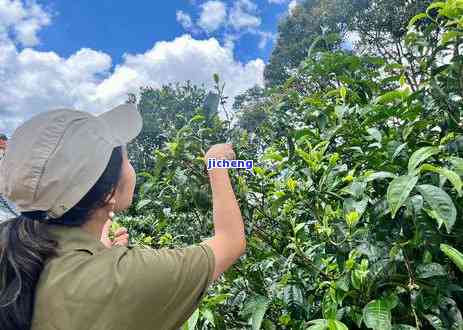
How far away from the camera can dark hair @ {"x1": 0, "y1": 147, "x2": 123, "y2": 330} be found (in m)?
0.90

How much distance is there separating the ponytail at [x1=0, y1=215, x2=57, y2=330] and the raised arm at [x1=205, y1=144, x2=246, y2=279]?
35 centimetres

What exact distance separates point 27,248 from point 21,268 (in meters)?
0.04

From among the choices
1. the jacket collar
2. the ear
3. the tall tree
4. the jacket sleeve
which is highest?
the tall tree

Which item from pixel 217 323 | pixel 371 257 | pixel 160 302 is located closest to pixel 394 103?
pixel 371 257

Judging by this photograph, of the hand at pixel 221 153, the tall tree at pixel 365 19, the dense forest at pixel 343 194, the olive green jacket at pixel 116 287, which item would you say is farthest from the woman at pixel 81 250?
the tall tree at pixel 365 19

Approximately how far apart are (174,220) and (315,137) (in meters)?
0.68

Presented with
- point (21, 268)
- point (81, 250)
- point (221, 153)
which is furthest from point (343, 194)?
point (21, 268)

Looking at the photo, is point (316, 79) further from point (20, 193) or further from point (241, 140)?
point (20, 193)

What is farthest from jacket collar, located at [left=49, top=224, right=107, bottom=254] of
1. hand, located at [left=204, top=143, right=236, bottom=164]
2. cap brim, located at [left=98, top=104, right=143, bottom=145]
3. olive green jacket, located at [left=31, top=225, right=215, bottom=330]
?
hand, located at [left=204, top=143, right=236, bottom=164]

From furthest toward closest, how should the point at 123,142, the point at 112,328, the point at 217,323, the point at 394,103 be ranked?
the point at 394,103 < the point at 217,323 < the point at 123,142 < the point at 112,328

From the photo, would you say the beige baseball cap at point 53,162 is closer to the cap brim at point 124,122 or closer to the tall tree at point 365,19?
the cap brim at point 124,122

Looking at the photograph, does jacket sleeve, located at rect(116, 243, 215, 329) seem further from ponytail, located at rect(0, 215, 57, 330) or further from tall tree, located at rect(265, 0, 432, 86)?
tall tree, located at rect(265, 0, 432, 86)

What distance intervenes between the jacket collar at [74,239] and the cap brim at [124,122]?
0.23 metres

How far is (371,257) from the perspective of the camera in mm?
1120
